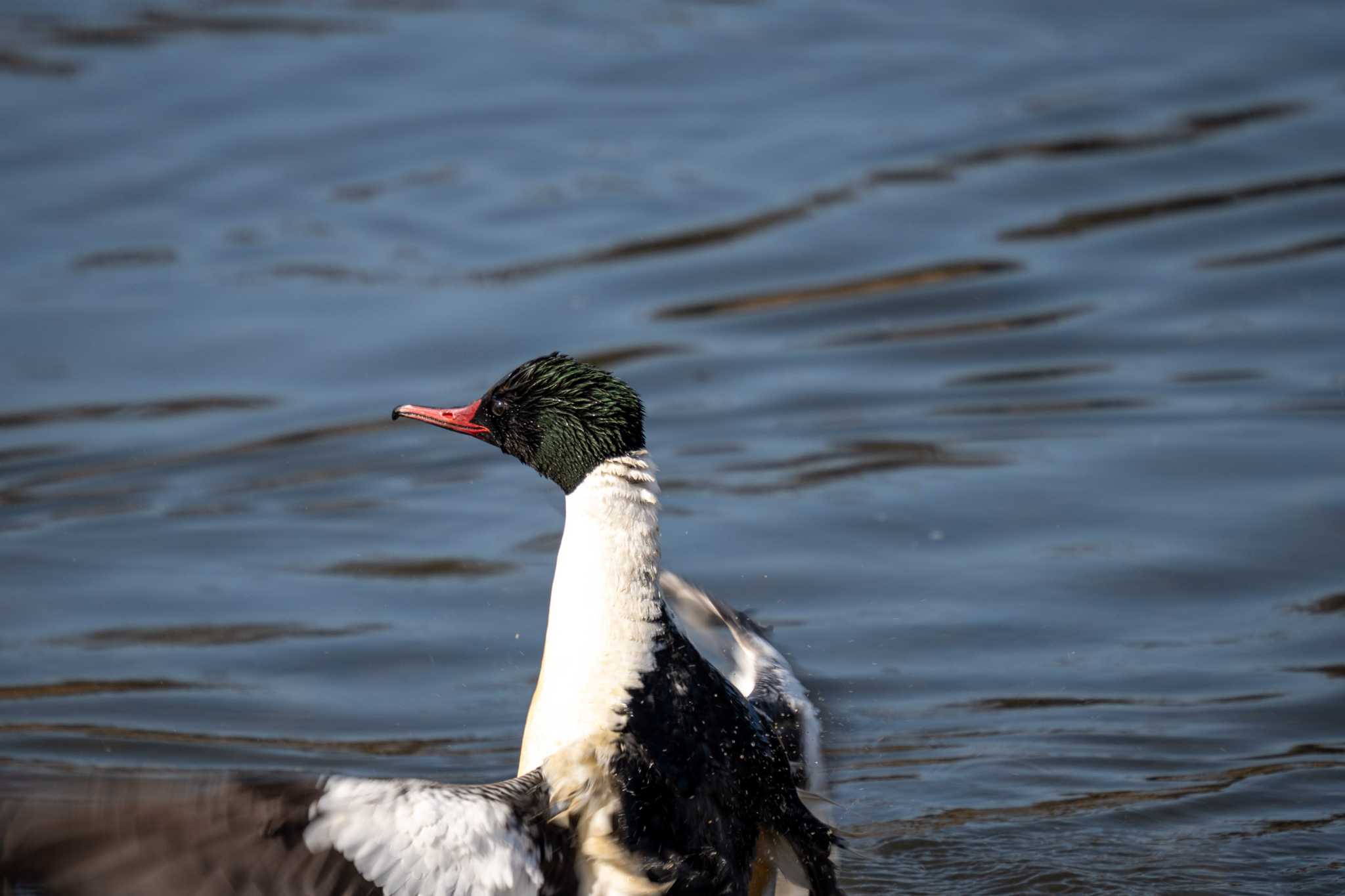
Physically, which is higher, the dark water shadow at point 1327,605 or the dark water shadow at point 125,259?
the dark water shadow at point 125,259

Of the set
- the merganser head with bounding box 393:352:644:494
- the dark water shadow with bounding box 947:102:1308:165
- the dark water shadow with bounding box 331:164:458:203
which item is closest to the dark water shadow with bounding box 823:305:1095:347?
the dark water shadow with bounding box 947:102:1308:165

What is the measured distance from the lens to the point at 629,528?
5.17 metres

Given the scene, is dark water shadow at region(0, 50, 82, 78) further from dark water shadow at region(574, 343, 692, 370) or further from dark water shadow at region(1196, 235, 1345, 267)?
dark water shadow at region(1196, 235, 1345, 267)

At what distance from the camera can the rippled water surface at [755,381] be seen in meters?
7.19

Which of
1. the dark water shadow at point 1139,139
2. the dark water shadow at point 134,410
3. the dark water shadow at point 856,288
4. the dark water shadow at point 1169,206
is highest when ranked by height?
the dark water shadow at point 1139,139

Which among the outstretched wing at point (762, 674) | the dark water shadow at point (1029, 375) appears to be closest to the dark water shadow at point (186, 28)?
the dark water shadow at point (1029, 375)

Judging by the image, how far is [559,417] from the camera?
5.38 metres

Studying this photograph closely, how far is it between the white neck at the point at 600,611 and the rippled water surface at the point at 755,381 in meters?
1.59

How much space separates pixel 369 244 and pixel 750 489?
4664mm

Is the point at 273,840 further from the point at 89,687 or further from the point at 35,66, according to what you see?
the point at 35,66

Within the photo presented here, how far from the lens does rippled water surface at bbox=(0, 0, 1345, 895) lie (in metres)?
7.19

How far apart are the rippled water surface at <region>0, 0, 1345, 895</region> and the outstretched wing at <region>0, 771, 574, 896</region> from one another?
6.80 ft

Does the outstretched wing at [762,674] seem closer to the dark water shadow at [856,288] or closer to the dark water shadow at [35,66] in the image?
the dark water shadow at [856,288]

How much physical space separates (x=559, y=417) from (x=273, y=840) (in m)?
1.66
